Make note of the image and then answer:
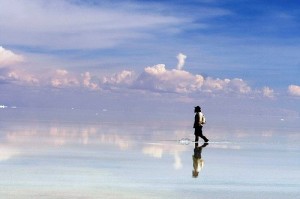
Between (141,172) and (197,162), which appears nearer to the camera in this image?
(141,172)

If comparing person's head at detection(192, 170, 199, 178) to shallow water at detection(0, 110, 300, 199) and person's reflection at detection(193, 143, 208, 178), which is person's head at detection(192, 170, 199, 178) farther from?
shallow water at detection(0, 110, 300, 199)

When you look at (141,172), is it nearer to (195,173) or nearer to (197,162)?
(195,173)

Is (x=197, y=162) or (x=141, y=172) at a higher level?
(x=197, y=162)

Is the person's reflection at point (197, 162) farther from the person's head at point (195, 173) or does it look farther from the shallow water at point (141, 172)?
the shallow water at point (141, 172)

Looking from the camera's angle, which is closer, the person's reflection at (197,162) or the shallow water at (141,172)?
the shallow water at (141,172)

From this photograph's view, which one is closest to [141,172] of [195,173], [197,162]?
[195,173]

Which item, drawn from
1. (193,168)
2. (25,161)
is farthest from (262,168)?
(25,161)

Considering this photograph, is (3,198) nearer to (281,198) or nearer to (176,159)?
(281,198)

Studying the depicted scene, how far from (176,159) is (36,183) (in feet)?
31.0

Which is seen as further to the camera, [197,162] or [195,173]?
[197,162]

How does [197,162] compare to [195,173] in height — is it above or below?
above

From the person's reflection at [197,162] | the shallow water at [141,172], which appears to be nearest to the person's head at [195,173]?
the person's reflection at [197,162]

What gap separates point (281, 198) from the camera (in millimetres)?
16312

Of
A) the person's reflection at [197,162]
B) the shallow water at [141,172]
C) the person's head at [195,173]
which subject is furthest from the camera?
the person's reflection at [197,162]
